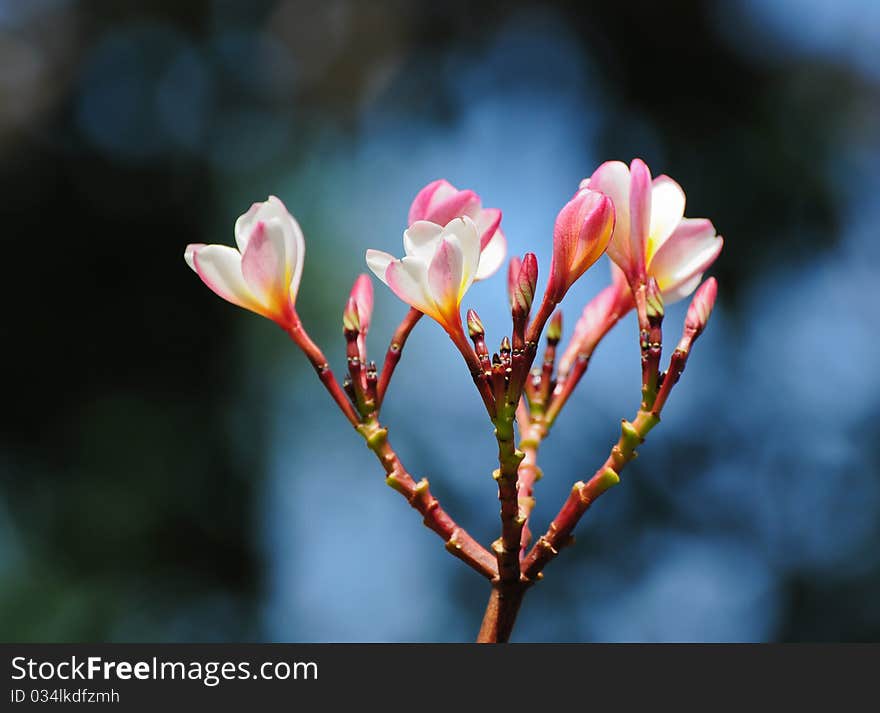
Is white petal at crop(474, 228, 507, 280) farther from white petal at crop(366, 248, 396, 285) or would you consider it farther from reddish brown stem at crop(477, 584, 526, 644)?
reddish brown stem at crop(477, 584, 526, 644)

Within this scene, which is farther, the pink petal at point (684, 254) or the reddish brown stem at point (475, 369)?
the pink petal at point (684, 254)

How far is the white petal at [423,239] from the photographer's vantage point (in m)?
0.54

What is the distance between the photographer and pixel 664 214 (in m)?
0.61

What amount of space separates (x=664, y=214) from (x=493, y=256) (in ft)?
0.41

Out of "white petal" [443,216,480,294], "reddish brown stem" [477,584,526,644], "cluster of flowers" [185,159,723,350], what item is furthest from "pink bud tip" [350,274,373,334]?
"reddish brown stem" [477,584,526,644]

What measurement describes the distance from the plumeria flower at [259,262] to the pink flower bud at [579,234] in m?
0.18

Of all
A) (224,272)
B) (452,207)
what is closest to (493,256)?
(452,207)

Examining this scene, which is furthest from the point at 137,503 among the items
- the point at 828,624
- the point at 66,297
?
the point at 828,624

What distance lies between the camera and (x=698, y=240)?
0.64 metres

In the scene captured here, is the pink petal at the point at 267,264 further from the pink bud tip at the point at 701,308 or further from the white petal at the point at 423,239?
the pink bud tip at the point at 701,308

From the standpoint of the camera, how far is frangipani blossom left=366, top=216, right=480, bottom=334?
1.75 feet

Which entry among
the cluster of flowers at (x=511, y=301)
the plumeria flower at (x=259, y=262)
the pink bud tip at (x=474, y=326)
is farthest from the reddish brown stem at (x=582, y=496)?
the plumeria flower at (x=259, y=262)

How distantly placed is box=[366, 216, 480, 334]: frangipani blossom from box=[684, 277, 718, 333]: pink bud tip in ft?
0.49

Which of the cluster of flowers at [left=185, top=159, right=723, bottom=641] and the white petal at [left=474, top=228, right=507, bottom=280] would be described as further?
the white petal at [left=474, top=228, right=507, bottom=280]
